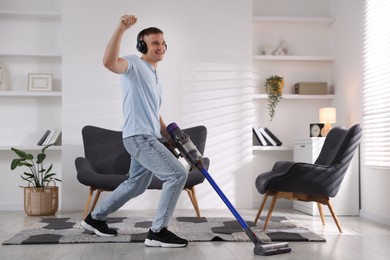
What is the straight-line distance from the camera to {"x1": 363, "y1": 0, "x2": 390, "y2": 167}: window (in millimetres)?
4699

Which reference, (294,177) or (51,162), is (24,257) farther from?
(51,162)

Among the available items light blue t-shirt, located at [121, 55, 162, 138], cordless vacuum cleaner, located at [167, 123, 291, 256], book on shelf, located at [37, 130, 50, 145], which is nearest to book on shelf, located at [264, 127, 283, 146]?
book on shelf, located at [37, 130, 50, 145]

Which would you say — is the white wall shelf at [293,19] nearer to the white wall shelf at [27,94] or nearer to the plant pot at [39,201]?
the white wall shelf at [27,94]

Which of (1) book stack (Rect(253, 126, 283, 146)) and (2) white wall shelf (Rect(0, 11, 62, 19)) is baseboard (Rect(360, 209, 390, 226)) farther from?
(2) white wall shelf (Rect(0, 11, 62, 19))

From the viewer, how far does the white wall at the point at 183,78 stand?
5703 mm

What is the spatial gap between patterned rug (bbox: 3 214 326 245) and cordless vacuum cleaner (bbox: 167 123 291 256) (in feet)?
1.55

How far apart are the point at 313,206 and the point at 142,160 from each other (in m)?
2.52

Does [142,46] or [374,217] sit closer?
[142,46]

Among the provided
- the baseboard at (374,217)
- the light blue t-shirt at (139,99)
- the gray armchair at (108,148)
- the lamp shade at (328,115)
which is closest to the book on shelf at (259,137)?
the lamp shade at (328,115)

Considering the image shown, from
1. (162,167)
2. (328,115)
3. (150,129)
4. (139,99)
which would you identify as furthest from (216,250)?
(328,115)

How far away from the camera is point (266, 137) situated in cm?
597

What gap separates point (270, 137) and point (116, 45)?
333cm

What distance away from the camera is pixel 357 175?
5.28 m

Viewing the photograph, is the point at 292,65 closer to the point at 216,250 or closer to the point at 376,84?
the point at 376,84
